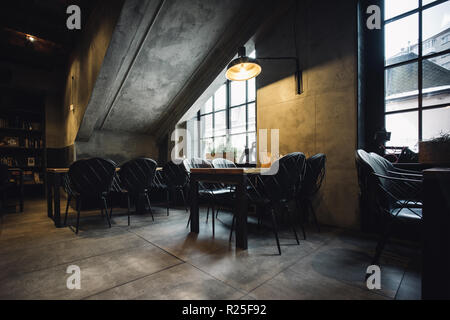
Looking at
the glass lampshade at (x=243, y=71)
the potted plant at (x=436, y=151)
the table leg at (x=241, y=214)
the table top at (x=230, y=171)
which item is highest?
the glass lampshade at (x=243, y=71)

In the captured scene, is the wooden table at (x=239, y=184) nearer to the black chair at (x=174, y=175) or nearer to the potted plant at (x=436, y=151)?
the potted plant at (x=436, y=151)

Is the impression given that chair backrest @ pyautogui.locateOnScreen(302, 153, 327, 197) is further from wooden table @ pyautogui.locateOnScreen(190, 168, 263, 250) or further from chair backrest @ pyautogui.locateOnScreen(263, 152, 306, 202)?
wooden table @ pyautogui.locateOnScreen(190, 168, 263, 250)

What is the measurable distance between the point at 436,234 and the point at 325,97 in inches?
90.9

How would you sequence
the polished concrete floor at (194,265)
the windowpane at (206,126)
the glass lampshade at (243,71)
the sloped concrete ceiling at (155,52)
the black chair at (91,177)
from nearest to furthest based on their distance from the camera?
the polished concrete floor at (194,265), the black chair at (91,177), the glass lampshade at (243,71), the sloped concrete ceiling at (155,52), the windowpane at (206,126)

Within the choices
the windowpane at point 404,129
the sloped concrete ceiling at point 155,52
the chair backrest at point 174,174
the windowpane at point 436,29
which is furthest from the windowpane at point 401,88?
the chair backrest at point 174,174

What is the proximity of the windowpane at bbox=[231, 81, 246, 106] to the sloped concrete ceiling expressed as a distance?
0.62 meters

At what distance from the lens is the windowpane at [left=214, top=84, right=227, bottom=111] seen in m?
5.28

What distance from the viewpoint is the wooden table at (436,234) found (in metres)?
1.11

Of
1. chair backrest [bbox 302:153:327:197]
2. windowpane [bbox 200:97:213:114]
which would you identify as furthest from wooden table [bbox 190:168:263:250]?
windowpane [bbox 200:97:213:114]

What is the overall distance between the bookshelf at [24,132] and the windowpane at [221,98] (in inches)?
204

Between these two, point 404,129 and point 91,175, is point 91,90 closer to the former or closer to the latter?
point 91,175

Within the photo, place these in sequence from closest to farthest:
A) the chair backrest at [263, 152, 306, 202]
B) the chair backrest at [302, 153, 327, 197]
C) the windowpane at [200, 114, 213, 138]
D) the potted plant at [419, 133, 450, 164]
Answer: the potted plant at [419, 133, 450, 164]
the chair backrest at [263, 152, 306, 202]
the chair backrest at [302, 153, 327, 197]
the windowpane at [200, 114, 213, 138]

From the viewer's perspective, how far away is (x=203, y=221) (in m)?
3.32

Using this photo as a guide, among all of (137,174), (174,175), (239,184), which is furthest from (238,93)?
(239,184)
